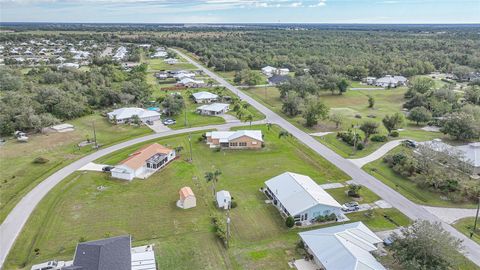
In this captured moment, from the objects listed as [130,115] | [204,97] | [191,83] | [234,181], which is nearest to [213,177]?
[234,181]

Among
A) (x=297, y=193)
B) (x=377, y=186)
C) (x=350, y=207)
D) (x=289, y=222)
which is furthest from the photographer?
(x=377, y=186)

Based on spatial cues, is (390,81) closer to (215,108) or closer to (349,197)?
(215,108)

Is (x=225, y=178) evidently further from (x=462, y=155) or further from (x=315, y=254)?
(x=462, y=155)

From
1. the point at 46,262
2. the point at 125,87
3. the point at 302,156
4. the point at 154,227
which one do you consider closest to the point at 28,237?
the point at 46,262

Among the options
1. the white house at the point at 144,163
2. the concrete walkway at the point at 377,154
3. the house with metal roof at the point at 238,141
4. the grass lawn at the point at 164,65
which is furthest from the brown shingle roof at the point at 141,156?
the grass lawn at the point at 164,65

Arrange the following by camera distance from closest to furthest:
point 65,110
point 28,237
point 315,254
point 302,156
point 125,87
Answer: point 315,254
point 28,237
point 302,156
point 65,110
point 125,87

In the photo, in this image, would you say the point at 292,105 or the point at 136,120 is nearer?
the point at 136,120

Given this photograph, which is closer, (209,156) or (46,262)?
(46,262)
